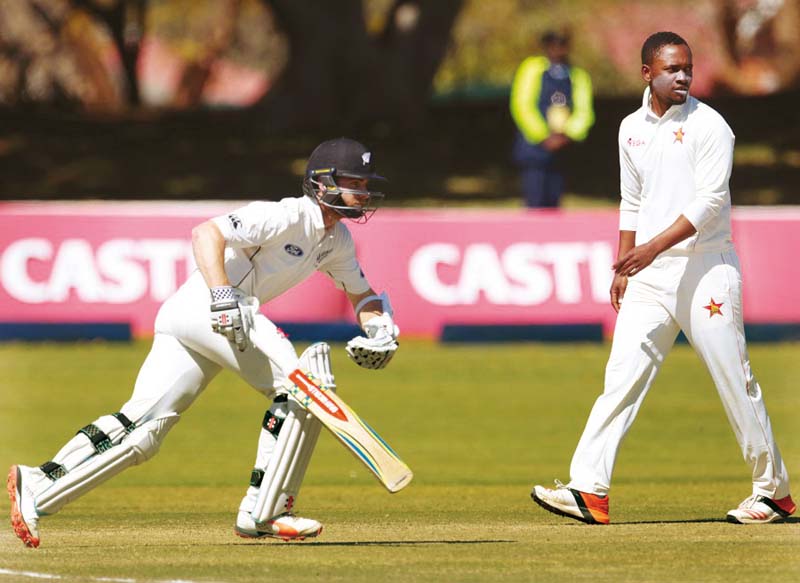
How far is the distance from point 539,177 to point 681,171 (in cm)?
992

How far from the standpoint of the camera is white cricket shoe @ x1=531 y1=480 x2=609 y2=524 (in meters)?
8.17

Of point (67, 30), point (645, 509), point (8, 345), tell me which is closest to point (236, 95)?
point (67, 30)

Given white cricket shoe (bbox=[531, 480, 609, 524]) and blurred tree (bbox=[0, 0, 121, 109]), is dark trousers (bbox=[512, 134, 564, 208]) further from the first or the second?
blurred tree (bbox=[0, 0, 121, 109])

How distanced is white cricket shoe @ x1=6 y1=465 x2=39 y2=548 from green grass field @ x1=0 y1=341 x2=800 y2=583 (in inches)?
2.9

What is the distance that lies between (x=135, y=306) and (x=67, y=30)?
26.2 m

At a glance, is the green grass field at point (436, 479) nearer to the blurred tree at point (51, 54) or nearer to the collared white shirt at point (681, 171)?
the collared white shirt at point (681, 171)

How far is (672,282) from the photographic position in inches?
318

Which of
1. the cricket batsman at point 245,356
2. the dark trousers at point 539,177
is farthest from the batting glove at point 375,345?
the dark trousers at point 539,177

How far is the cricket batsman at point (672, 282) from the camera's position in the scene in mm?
7906

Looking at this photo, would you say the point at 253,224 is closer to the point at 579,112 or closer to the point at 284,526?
the point at 284,526

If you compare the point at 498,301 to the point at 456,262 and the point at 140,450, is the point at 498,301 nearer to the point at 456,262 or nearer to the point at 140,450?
the point at 456,262

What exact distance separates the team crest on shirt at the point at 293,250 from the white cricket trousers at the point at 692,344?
58.4 inches

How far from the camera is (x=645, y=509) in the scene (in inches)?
352

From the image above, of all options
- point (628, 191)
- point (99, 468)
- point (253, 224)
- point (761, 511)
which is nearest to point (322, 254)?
point (253, 224)
